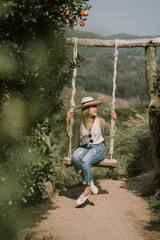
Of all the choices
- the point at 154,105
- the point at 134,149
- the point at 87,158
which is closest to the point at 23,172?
the point at 87,158

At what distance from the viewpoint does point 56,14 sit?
4.16 m

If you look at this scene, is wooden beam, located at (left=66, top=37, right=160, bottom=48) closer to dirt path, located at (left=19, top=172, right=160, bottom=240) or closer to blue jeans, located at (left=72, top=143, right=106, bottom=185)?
blue jeans, located at (left=72, top=143, right=106, bottom=185)

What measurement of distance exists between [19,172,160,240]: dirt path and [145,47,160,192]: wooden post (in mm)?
765

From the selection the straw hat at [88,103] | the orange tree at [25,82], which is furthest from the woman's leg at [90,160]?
the orange tree at [25,82]

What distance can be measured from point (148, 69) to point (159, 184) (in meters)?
2.15

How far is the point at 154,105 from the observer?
6.32m

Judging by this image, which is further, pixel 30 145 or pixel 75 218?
pixel 75 218

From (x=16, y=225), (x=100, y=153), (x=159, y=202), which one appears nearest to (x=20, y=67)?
(x=16, y=225)

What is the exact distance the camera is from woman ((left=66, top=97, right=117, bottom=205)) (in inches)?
235

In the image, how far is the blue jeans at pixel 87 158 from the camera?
589 centimetres

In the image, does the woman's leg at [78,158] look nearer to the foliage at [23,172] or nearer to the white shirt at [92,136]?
the white shirt at [92,136]

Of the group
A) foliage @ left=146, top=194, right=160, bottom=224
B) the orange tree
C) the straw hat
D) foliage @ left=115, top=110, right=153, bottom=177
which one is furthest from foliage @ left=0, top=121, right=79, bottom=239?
foliage @ left=115, top=110, right=153, bottom=177

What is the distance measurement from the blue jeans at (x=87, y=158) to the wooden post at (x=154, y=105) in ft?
3.32

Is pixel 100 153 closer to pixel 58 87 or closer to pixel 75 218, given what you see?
pixel 75 218
